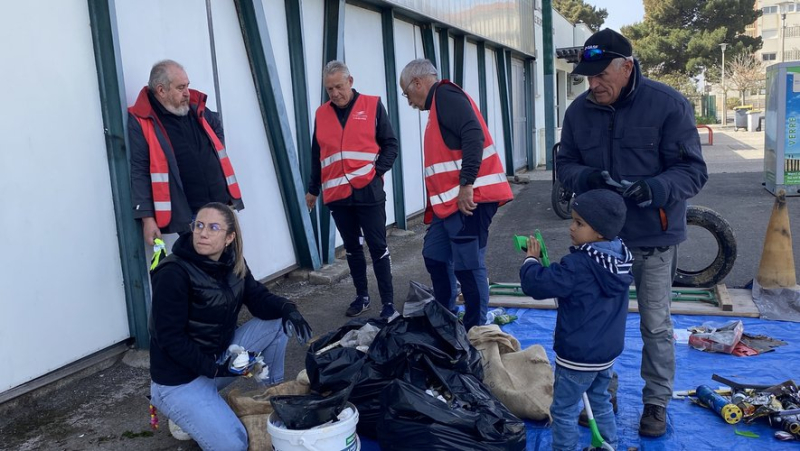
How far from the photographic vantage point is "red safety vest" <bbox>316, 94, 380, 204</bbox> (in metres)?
5.11

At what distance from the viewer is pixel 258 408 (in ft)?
10.7

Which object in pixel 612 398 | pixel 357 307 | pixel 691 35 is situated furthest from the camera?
pixel 691 35

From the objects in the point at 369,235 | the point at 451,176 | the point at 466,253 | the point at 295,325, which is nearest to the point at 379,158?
the point at 369,235

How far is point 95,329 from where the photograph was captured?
4.27 metres

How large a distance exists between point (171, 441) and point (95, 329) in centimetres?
122

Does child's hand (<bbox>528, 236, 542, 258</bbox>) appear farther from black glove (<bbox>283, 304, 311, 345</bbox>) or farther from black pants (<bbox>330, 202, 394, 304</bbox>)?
black pants (<bbox>330, 202, 394, 304</bbox>)

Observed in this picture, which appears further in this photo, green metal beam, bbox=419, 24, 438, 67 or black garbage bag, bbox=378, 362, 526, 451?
green metal beam, bbox=419, 24, 438, 67

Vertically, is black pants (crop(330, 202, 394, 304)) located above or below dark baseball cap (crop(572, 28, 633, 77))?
below

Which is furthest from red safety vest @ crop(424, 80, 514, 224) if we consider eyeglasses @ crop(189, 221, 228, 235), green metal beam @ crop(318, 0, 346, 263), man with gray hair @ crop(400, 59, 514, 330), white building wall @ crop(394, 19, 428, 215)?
white building wall @ crop(394, 19, 428, 215)

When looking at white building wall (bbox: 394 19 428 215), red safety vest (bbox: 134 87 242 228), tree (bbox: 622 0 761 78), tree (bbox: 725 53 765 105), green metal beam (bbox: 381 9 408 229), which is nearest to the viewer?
red safety vest (bbox: 134 87 242 228)

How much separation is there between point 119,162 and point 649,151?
3.18 meters

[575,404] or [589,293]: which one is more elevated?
[589,293]

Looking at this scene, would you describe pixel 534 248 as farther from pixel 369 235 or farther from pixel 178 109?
pixel 178 109

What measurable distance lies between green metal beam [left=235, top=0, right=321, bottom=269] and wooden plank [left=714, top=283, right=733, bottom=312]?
3.57 metres
